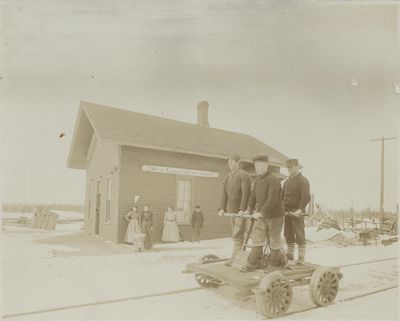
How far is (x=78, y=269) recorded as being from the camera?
625cm

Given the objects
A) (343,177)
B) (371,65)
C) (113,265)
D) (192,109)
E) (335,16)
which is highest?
(335,16)

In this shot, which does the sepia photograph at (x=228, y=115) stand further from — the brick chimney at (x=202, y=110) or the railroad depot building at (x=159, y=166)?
the railroad depot building at (x=159, y=166)

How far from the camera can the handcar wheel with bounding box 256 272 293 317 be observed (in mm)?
3859

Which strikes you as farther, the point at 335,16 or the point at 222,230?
the point at 222,230

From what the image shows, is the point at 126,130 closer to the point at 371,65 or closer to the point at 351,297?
the point at 371,65

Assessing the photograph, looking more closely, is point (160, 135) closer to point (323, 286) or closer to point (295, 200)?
point (295, 200)

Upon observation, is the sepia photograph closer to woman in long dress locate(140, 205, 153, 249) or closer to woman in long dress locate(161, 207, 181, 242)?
woman in long dress locate(140, 205, 153, 249)

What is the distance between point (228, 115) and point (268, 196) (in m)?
2.23

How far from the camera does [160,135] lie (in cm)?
1015

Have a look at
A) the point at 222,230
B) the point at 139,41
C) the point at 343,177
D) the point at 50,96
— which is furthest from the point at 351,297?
the point at 222,230

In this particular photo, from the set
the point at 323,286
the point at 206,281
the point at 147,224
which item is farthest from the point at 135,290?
the point at 147,224

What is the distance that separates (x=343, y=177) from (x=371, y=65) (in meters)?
1.82

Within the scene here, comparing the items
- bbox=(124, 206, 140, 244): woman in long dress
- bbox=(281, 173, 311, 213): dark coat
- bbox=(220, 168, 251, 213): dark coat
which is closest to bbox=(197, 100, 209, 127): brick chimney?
bbox=(220, 168, 251, 213): dark coat

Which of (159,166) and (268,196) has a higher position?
(159,166)
